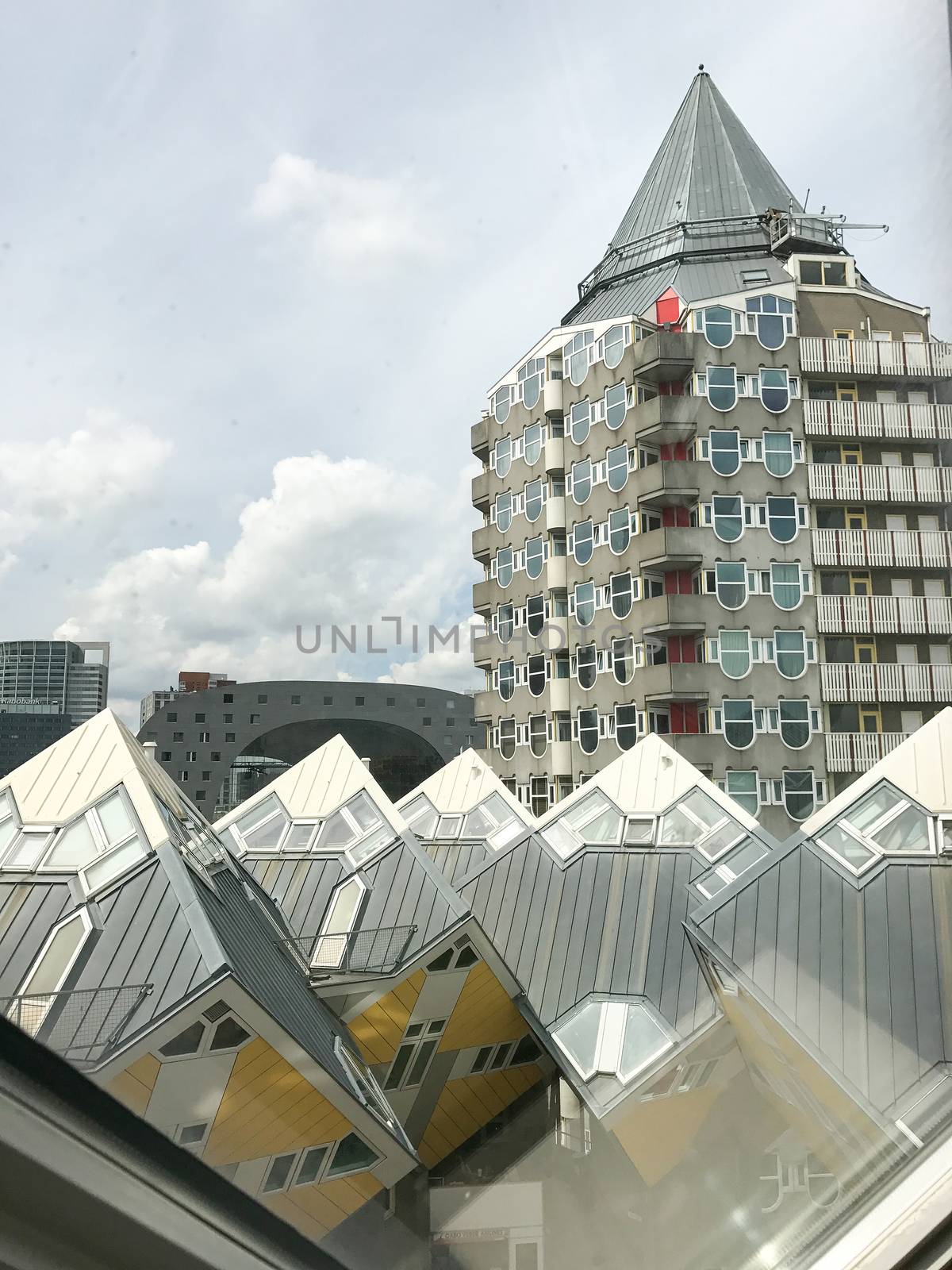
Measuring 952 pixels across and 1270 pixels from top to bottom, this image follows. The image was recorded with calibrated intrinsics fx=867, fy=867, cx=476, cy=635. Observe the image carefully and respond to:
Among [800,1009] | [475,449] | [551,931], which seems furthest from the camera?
[475,449]

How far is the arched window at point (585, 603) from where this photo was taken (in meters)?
6.33

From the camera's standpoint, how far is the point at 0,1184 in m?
0.36

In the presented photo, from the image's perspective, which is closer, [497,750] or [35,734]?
[35,734]

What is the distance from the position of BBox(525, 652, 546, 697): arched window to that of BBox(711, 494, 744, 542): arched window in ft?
4.93

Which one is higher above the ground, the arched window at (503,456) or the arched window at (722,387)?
the arched window at (722,387)

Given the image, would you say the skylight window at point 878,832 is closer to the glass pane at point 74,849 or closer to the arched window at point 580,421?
the glass pane at point 74,849

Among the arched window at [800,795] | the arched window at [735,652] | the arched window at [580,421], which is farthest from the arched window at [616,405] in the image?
the arched window at [800,795]

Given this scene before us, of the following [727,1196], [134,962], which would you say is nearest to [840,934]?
[727,1196]

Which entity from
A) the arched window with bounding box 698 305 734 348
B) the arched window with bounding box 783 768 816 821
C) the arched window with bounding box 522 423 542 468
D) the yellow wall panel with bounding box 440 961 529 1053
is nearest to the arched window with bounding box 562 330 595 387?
the arched window with bounding box 522 423 542 468

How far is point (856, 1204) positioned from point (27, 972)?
3.32 feet

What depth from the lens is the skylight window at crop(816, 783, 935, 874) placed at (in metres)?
2.93

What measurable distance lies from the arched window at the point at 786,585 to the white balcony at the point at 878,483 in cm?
42

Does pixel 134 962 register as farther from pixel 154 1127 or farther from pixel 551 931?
pixel 551 931

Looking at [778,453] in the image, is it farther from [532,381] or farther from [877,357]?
[532,381]
